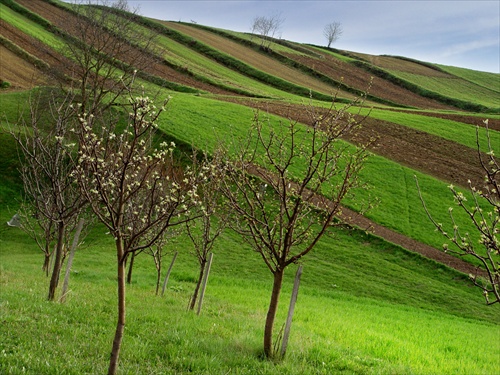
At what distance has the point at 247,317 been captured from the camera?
48.1ft

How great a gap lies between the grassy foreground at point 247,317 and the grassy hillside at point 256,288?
0.19 ft

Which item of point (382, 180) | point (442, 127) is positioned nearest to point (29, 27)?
point (382, 180)

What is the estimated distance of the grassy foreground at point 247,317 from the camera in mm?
8289

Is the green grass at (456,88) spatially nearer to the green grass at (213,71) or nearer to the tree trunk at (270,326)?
the green grass at (213,71)

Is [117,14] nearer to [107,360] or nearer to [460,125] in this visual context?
[107,360]

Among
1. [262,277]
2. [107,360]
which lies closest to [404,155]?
[262,277]

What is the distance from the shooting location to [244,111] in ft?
161

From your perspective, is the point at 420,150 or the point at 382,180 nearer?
the point at 382,180

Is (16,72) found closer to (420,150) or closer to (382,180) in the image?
(382,180)

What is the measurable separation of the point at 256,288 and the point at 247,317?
803cm

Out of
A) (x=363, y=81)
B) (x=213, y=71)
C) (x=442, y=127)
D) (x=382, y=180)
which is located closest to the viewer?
(x=382, y=180)

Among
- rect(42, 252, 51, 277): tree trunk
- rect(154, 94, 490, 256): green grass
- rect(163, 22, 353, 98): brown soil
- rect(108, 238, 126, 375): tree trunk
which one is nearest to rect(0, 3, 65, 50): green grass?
rect(154, 94, 490, 256): green grass

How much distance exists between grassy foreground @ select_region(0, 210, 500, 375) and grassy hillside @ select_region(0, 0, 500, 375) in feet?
0.19

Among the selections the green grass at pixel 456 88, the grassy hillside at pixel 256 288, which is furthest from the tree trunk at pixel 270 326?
the green grass at pixel 456 88
